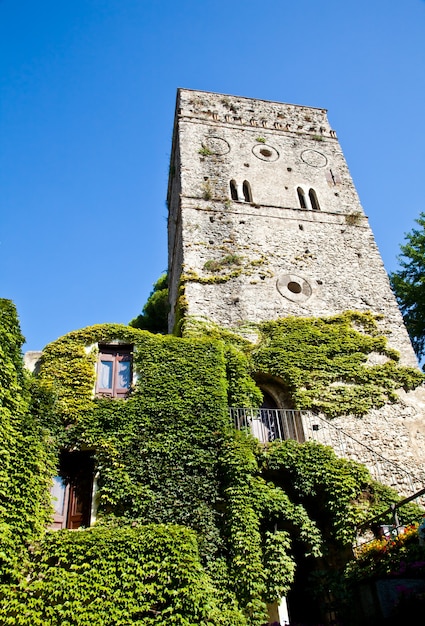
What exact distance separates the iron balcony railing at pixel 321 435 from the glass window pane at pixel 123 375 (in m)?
2.56

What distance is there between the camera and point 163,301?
27906 millimetres

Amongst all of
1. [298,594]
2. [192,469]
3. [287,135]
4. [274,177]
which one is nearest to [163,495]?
[192,469]

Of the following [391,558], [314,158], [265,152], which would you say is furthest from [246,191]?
[391,558]

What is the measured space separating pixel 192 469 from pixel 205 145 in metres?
14.0

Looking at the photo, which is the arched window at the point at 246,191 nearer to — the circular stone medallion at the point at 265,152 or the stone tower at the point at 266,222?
the stone tower at the point at 266,222

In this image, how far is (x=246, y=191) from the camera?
780 inches

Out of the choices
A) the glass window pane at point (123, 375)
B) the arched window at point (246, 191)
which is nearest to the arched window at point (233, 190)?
the arched window at point (246, 191)

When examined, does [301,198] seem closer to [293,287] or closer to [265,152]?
[265,152]

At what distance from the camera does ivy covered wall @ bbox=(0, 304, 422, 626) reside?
877 centimetres

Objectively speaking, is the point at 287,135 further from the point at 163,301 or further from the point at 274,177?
the point at 163,301

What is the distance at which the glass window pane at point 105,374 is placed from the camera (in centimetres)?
1234

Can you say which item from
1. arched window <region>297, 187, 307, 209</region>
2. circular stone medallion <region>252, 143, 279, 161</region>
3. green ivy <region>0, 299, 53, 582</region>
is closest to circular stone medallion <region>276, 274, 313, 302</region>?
arched window <region>297, 187, 307, 209</region>

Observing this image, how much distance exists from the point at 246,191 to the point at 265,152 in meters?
2.48

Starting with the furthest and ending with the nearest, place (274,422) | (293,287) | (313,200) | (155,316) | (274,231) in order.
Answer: (155,316), (313,200), (274,231), (293,287), (274,422)
